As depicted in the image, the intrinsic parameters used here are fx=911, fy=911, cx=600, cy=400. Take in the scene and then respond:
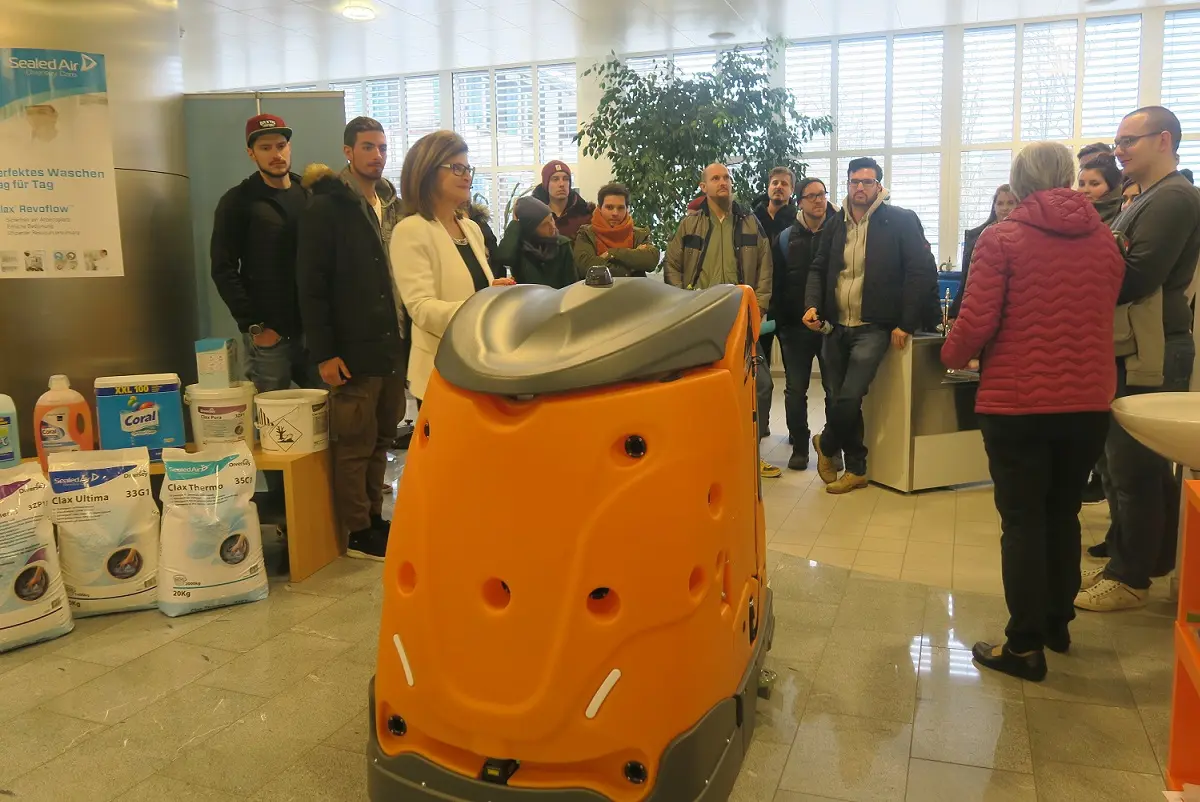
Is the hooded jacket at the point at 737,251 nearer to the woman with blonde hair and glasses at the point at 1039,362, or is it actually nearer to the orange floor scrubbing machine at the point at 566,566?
the woman with blonde hair and glasses at the point at 1039,362

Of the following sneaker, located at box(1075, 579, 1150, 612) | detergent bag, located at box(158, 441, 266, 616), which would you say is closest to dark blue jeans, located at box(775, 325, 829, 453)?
sneaker, located at box(1075, 579, 1150, 612)

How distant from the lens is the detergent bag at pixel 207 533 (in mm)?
2668

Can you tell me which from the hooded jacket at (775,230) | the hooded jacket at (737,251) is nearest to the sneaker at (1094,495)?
the hooded jacket at (775,230)

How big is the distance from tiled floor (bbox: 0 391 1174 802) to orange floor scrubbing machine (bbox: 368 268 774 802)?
387 millimetres

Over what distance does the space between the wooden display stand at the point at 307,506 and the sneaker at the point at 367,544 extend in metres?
0.05

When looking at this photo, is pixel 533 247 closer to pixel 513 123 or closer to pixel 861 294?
pixel 861 294

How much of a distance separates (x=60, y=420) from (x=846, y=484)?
10.3 ft

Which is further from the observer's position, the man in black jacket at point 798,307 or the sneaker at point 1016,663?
the man in black jacket at point 798,307

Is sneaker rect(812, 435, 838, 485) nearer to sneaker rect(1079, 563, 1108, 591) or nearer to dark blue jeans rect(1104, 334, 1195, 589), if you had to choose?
sneaker rect(1079, 563, 1108, 591)

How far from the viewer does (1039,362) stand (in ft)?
7.01

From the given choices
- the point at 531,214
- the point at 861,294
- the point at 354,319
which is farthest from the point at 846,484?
the point at 354,319

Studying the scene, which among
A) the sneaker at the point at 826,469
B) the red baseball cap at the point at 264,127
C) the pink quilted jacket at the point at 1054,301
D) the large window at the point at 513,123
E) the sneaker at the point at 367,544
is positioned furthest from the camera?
the large window at the point at 513,123

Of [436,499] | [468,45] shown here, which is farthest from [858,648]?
[468,45]

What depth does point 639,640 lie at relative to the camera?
1.44 metres
